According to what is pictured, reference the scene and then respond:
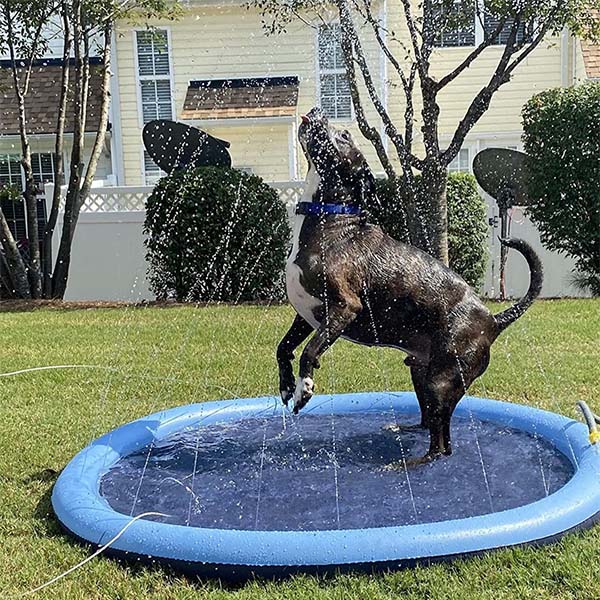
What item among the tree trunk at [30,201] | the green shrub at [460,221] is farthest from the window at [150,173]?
the green shrub at [460,221]

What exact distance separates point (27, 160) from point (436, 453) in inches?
359

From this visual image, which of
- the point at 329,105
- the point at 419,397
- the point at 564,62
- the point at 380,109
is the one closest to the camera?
the point at 419,397

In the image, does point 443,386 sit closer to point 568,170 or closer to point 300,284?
point 300,284

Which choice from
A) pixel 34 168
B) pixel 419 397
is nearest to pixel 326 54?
pixel 34 168

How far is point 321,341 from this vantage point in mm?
3762

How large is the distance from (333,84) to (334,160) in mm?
13269

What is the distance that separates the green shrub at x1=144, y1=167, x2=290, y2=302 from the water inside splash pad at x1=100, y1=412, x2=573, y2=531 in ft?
19.3

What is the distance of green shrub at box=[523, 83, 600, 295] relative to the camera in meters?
10.2

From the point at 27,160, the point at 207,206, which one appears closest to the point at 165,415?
the point at 207,206

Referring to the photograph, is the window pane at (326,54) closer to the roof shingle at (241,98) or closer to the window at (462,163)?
the roof shingle at (241,98)

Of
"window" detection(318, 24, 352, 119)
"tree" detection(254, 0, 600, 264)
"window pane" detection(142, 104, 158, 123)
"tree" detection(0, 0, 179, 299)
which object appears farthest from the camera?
"window pane" detection(142, 104, 158, 123)

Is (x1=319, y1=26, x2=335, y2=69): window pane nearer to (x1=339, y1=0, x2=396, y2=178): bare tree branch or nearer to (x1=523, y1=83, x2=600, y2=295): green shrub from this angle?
(x1=339, y1=0, x2=396, y2=178): bare tree branch

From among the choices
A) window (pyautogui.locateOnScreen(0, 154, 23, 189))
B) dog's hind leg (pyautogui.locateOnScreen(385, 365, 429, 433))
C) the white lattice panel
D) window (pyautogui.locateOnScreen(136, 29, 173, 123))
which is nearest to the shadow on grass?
the white lattice panel

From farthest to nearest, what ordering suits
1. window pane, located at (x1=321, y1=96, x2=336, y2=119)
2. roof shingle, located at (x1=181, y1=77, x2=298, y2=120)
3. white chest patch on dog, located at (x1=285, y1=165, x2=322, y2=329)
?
window pane, located at (x1=321, y1=96, x2=336, y2=119)
roof shingle, located at (x1=181, y1=77, x2=298, y2=120)
white chest patch on dog, located at (x1=285, y1=165, x2=322, y2=329)
